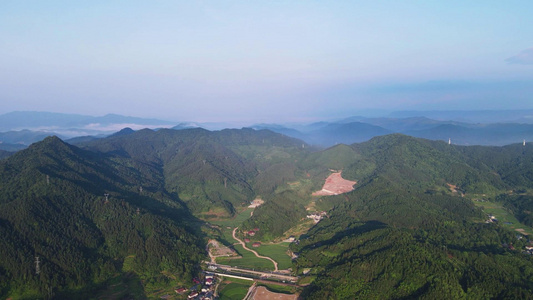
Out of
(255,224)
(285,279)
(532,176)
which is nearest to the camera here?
(285,279)

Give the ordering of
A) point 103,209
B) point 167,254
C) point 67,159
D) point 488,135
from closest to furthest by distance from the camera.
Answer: point 167,254, point 103,209, point 67,159, point 488,135

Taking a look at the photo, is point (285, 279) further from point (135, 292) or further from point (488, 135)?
point (488, 135)

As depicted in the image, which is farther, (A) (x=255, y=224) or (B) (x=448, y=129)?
(B) (x=448, y=129)

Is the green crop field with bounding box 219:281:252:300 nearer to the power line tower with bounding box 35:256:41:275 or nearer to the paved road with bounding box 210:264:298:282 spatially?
the paved road with bounding box 210:264:298:282

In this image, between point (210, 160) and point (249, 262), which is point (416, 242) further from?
point (210, 160)

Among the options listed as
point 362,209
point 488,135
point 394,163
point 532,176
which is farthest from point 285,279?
point 488,135

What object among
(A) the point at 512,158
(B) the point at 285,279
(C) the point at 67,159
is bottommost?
(B) the point at 285,279

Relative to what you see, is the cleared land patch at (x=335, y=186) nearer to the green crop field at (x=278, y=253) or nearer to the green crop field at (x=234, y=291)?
the green crop field at (x=278, y=253)
